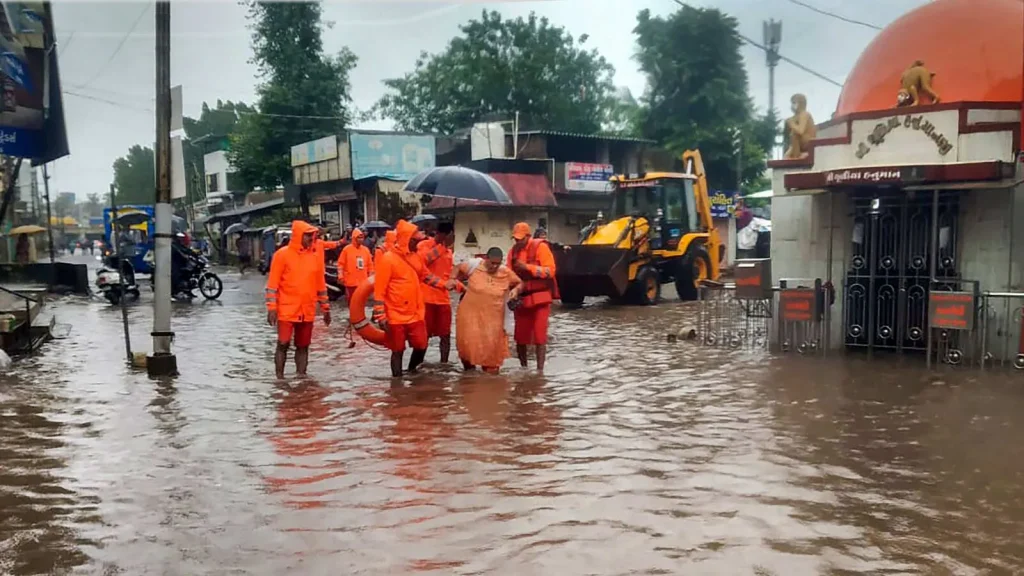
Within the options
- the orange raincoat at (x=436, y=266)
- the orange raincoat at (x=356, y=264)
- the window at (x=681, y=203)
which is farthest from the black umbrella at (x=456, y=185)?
the window at (x=681, y=203)

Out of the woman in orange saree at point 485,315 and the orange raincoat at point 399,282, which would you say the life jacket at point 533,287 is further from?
the orange raincoat at point 399,282

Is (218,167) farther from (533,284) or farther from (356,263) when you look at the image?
(533,284)

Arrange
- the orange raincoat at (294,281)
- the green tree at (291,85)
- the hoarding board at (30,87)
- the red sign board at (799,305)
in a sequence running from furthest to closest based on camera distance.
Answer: the green tree at (291,85), the hoarding board at (30,87), the red sign board at (799,305), the orange raincoat at (294,281)

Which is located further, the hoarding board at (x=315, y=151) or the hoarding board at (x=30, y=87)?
the hoarding board at (x=315, y=151)

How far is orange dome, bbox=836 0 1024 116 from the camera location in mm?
10383

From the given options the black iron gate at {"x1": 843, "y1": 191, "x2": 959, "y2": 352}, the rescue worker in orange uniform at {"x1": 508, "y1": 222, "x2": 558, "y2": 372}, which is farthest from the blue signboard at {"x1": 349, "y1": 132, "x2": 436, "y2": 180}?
the rescue worker in orange uniform at {"x1": 508, "y1": 222, "x2": 558, "y2": 372}

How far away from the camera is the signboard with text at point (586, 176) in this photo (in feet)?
104

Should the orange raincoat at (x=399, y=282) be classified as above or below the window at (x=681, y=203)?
below

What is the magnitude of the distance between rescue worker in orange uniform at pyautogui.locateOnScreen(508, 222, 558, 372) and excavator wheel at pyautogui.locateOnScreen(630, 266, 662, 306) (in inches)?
343

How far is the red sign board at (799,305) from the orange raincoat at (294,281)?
5607mm

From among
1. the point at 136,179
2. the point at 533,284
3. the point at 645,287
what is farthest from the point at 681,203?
the point at 136,179

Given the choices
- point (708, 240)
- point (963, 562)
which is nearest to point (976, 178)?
point (963, 562)

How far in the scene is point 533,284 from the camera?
945 centimetres

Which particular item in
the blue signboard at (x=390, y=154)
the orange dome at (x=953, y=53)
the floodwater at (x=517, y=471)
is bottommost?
the floodwater at (x=517, y=471)
